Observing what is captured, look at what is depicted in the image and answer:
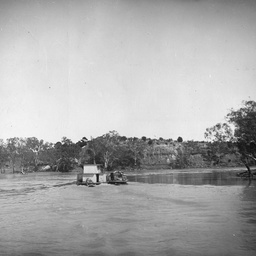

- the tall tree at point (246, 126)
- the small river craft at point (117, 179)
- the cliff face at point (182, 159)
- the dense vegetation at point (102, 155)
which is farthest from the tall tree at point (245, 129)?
the cliff face at point (182, 159)

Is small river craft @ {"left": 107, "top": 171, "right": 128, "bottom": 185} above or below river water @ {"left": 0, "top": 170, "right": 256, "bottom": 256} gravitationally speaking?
above

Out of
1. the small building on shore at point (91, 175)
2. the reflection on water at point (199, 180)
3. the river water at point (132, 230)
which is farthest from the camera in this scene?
the small building on shore at point (91, 175)

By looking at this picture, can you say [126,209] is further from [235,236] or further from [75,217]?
[235,236]

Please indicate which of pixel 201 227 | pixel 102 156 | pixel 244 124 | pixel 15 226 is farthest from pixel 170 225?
pixel 102 156

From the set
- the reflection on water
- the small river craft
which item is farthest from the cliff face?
the small river craft

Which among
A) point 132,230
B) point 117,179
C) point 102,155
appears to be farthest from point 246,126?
point 102,155

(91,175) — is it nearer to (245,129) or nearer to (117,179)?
(117,179)

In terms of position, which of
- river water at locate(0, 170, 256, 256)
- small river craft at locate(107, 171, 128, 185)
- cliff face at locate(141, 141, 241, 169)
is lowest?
river water at locate(0, 170, 256, 256)

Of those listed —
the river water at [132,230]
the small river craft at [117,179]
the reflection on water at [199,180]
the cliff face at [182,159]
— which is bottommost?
the river water at [132,230]

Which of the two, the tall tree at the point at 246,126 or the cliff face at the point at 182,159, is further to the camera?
the cliff face at the point at 182,159

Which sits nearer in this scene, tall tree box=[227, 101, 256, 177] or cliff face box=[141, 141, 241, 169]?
tall tree box=[227, 101, 256, 177]

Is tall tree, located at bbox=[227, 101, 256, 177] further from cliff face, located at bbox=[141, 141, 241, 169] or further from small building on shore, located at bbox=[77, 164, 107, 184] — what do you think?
cliff face, located at bbox=[141, 141, 241, 169]

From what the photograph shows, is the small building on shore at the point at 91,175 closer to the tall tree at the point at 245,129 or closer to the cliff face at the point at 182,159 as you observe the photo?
the tall tree at the point at 245,129
